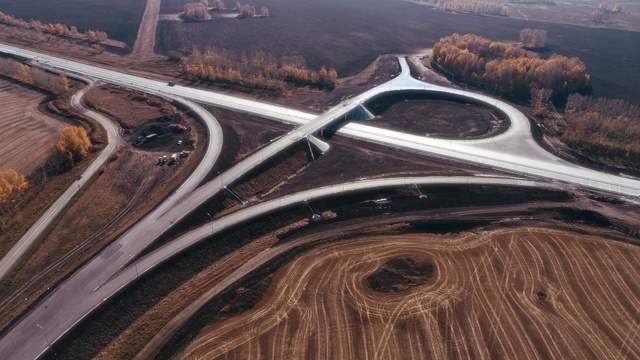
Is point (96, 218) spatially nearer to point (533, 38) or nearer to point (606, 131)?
point (606, 131)

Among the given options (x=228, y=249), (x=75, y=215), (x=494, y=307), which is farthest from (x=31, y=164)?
(x=494, y=307)

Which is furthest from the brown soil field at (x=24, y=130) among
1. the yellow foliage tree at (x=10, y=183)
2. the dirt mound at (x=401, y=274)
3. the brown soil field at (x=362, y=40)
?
the dirt mound at (x=401, y=274)

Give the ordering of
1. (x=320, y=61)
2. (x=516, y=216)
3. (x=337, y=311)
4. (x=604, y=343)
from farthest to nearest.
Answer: (x=320, y=61), (x=516, y=216), (x=337, y=311), (x=604, y=343)

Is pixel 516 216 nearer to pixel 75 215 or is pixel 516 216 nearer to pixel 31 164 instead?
pixel 75 215

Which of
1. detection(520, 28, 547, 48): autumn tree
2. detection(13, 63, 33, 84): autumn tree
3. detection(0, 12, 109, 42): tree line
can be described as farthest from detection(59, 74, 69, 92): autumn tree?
detection(520, 28, 547, 48): autumn tree

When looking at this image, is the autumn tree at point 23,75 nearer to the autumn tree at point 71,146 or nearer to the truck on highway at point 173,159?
the autumn tree at point 71,146

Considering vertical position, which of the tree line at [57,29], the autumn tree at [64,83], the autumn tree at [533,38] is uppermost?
the autumn tree at [533,38]

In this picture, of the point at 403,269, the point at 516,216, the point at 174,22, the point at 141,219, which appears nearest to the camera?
the point at 403,269
